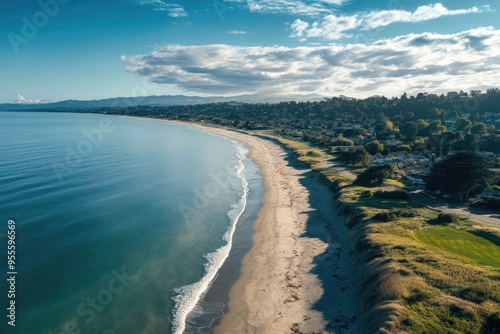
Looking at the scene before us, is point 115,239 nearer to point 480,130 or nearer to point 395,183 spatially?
point 395,183

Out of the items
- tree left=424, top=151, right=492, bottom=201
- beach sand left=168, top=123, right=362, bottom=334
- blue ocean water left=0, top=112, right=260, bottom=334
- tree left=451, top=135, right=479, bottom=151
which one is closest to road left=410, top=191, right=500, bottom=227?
tree left=424, top=151, right=492, bottom=201

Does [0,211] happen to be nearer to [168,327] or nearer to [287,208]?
[168,327]

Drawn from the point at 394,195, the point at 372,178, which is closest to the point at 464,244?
the point at 394,195

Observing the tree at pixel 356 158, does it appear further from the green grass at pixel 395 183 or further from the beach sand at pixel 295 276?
the beach sand at pixel 295 276

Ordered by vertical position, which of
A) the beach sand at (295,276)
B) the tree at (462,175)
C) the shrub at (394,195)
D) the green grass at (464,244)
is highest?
the tree at (462,175)

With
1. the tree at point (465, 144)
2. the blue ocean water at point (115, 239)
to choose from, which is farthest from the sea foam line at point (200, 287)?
the tree at point (465, 144)

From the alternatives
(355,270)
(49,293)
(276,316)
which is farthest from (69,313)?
(355,270)
